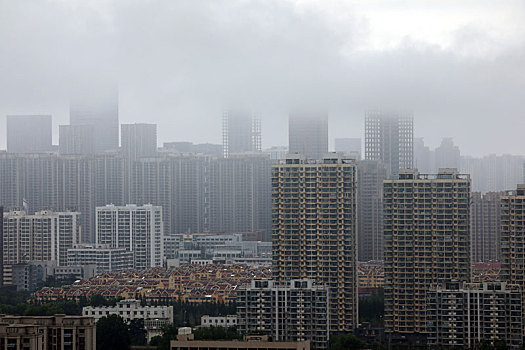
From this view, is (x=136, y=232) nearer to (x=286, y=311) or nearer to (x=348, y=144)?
Result: (x=348, y=144)

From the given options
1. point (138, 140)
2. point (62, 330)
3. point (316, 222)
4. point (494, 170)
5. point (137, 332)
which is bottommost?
point (137, 332)

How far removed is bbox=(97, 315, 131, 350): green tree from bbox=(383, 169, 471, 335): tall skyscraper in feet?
8.91

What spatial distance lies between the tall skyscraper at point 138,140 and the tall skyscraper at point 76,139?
0.69 meters

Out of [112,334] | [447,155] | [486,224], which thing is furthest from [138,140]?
[112,334]

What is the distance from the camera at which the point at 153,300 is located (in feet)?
41.7

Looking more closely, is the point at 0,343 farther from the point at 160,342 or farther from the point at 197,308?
the point at 197,308

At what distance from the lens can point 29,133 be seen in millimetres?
25500

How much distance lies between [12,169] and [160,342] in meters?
16.1

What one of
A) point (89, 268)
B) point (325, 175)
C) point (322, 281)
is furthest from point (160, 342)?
point (89, 268)

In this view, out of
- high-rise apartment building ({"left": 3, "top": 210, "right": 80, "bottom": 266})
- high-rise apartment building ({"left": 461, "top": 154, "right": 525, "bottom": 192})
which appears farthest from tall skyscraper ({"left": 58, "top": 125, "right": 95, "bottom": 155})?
high-rise apartment building ({"left": 461, "top": 154, "right": 525, "bottom": 192})

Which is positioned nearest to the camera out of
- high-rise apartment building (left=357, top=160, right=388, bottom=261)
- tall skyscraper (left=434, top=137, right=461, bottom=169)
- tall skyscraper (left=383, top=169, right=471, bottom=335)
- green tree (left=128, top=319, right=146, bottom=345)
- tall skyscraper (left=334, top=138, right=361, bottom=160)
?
green tree (left=128, top=319, right=146, bottom=345)

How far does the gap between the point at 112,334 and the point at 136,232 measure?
1051cm

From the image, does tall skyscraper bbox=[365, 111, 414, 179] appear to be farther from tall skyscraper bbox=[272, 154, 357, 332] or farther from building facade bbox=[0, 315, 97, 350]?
building facade bbox=[0, 315, 97, 350]

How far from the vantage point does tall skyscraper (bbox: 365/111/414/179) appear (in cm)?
2009
